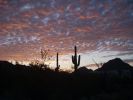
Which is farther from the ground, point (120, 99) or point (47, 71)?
point (47, 71)

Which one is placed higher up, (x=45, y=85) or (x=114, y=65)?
(x=114, y=65)

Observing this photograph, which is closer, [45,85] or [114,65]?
[45,85]

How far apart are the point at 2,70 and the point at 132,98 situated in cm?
884

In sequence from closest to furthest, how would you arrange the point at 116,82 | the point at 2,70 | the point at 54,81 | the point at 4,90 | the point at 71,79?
the point at 4,90 → the point at 2,70 → the point at 54,81 → the point at 71,79 → the point at 116,82

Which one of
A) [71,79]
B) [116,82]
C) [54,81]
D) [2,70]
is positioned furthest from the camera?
[116,82]

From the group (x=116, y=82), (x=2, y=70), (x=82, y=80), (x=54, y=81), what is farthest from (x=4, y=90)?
(x=116, y=82)

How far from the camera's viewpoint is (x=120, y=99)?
17.3 metres

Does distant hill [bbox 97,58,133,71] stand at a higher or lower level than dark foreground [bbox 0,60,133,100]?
higher

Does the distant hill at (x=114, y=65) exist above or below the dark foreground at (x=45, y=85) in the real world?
above

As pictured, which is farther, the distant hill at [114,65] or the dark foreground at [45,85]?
the distant hill at [114,65]

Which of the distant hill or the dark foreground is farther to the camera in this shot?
the distant hill

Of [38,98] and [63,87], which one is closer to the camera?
[38,98]

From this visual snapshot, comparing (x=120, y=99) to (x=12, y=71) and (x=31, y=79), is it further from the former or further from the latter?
(x=12, y=71)

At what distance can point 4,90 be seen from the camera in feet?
46.0
